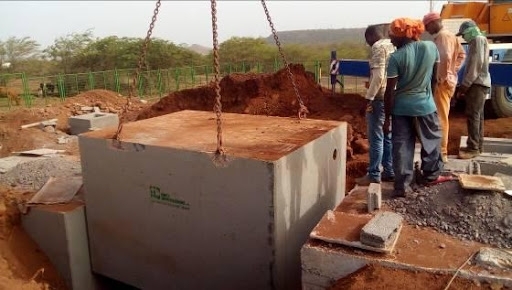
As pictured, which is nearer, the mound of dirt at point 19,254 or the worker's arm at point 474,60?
the mound of dirt at point 19,254

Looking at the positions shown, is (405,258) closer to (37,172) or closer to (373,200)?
(373,200)

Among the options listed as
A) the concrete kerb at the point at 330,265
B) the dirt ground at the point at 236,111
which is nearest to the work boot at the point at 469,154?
the dirt ground at the point at 236,111

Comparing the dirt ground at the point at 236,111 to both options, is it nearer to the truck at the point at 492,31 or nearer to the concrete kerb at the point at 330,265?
the truck at the point at 492,31

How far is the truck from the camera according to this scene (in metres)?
8.48

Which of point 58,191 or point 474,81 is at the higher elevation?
point 474,81

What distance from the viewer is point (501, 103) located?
9148 mm

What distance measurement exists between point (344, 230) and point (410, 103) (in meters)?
1.28

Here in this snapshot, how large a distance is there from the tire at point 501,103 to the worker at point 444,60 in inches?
191

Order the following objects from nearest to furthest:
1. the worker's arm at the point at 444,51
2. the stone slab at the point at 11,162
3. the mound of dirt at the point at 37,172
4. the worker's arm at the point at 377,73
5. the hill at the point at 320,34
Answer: the worker's arm at the point at 377,73
the worker's arm at the point at 444,51
the mound of dirt at the point at 37,172
the stone slab at the point at 11,162
the hill at the point at 320,34

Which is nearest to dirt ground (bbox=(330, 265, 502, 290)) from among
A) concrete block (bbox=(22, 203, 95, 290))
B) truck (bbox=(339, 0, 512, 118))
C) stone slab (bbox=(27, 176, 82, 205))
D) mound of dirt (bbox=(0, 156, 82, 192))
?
concrete block (bbox=(22, 203, 95, 290))

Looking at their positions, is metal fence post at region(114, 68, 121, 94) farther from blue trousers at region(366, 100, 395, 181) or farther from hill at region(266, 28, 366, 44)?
hill at region(266, 28, 366, 44)

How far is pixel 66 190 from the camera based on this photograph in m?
5.14

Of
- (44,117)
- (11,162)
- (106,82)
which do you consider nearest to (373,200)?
(11,162)

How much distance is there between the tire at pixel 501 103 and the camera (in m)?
9.10
